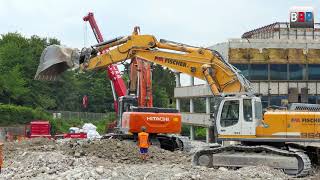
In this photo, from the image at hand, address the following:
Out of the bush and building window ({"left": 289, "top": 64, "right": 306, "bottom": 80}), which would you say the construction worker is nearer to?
building window ({"left": 289, "top": 64, "right": 306, "bottom": 80})

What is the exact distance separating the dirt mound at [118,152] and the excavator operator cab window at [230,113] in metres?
2.57

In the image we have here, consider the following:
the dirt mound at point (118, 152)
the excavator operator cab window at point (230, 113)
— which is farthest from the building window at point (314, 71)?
the excavator operator cab window at point (230, 113)

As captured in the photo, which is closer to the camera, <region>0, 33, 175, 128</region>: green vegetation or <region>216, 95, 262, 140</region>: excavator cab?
<region>216, 95, 262, 140</region>: excavator cab

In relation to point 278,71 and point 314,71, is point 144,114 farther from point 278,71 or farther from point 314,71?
point 314,71

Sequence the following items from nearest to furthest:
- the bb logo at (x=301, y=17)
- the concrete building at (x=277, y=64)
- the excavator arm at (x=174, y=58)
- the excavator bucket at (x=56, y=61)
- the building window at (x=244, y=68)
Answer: the excavator arm at (x=174, y=58)
the excavator bucket at (x=56, y=61)
the concrete building at (x=277, y=64)
the building window at (x=244, y=68)
the bb logo at (x=301, y=17)

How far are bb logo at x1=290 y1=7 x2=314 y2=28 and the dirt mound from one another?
3142cm

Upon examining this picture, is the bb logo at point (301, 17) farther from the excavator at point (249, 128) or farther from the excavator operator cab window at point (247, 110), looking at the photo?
the excavator operator cab window at point (247, 110)

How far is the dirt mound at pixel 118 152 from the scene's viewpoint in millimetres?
20406

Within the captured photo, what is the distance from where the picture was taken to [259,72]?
148ft

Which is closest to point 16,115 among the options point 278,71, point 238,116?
point 278,71

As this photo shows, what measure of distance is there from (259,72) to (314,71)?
13.9 feet

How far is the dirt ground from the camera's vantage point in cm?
1553

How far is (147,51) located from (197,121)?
31.0 meters

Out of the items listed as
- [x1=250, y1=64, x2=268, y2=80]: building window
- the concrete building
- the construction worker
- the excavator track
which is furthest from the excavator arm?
[x1=250, y1=64, x2=268, y2=80]: building window
